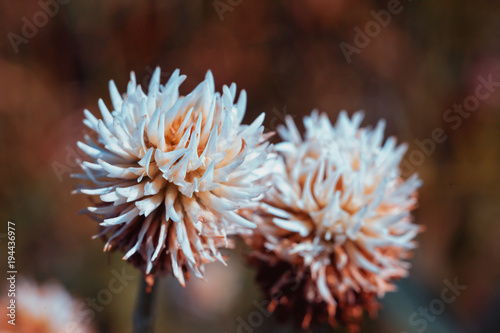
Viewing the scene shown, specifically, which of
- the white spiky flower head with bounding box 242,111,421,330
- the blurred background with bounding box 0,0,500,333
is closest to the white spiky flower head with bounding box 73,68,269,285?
the white spiky flower head with bounding box 242,111,421,330

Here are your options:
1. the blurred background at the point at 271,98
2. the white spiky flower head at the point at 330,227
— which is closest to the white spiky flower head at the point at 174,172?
the white spiky flower head at the point at 330,227

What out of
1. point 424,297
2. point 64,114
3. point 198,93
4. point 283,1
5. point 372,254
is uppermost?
point 283,1

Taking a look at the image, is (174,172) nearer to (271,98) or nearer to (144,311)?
(144,311)

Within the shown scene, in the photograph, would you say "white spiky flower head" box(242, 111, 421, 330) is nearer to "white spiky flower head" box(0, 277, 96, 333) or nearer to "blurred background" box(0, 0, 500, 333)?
"white spiky flower head" box(0, 277, 96, 333)

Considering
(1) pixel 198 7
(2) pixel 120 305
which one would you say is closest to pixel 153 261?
(2) pixel 120 305

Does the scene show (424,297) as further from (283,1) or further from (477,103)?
(283,1)

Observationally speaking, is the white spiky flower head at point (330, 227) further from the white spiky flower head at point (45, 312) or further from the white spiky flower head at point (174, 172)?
the white spiky flower head at point (45, 312)
